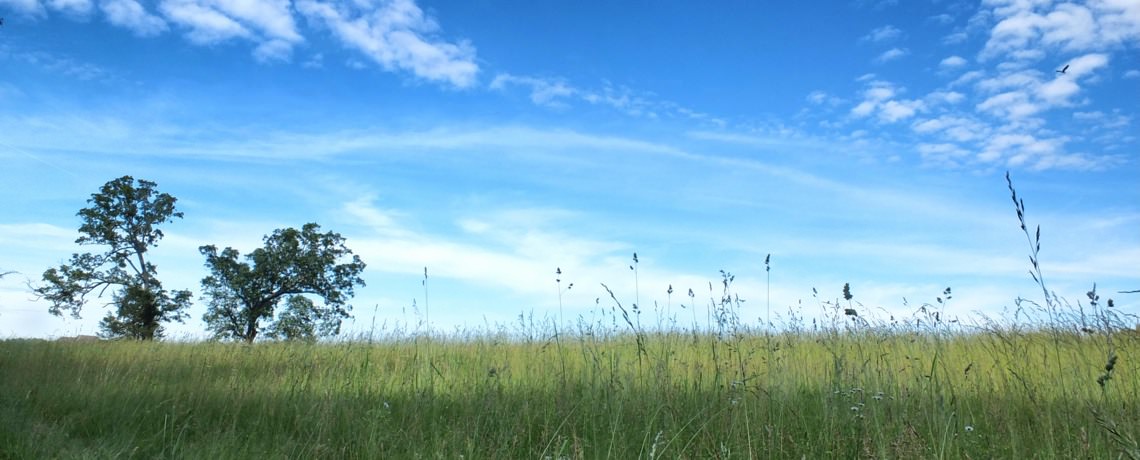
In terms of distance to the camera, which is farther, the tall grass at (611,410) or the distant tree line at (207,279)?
the distant tree line at (207,279)

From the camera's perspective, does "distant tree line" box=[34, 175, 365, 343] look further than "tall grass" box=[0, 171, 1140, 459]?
Yes

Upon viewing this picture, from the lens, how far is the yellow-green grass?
15.6ft

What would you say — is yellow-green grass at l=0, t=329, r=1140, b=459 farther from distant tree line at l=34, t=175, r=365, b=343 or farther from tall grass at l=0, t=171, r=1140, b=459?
distant tree line at l=34, t=175, r=365, b=343

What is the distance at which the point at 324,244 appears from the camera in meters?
30.6

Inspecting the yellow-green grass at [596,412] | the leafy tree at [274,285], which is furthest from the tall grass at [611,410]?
the leafy tree at [274,285]

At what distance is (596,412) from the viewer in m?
5.62

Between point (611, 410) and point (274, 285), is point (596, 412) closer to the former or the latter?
point (611, 410)

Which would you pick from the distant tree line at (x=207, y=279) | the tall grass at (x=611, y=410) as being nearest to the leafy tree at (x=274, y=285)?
the distant tree line at (x=207, y=279)

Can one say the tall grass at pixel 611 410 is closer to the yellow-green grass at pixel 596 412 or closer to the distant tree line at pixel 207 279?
the yellow-green grass at pixel 596 412

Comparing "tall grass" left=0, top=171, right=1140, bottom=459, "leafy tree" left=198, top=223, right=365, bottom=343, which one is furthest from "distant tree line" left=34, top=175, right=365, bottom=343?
"tall grass" left=0, top=171, right=1140, bottom=459

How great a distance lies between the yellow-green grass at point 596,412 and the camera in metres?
4.76


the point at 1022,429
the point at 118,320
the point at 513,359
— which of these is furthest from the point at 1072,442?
the point at 118,320

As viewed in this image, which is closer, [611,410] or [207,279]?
[611,410]

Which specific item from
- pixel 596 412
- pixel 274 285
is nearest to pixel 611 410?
pixel 596 412
